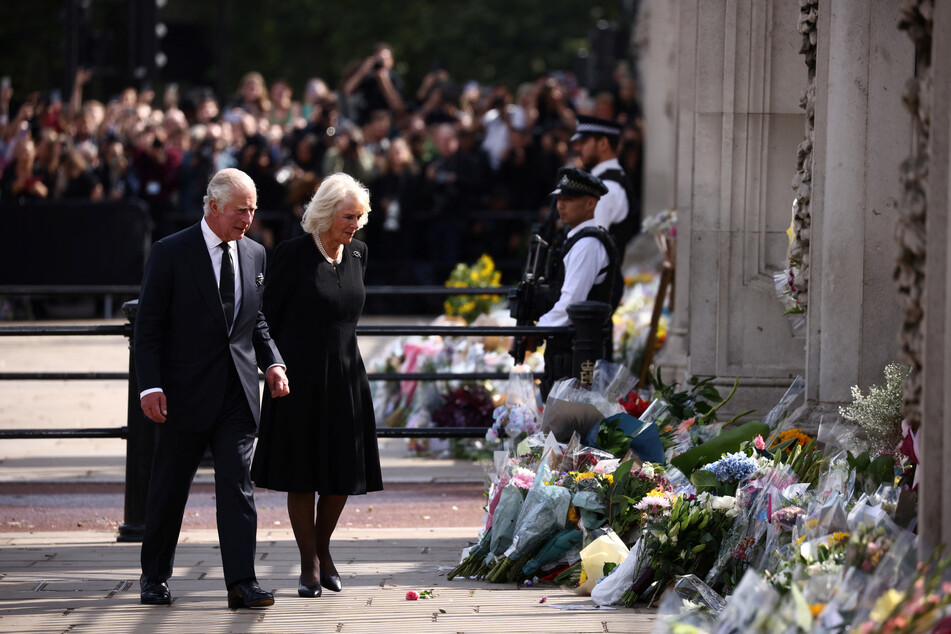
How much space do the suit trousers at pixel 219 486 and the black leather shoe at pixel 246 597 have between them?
0.03 m

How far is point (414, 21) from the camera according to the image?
1576 inches

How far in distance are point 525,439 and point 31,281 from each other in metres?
12.8

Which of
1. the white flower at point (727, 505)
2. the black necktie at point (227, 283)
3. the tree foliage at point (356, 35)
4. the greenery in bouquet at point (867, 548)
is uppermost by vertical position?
the tree foliage at point (356, 35)

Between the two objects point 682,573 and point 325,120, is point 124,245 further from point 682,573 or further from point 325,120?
point 682,573

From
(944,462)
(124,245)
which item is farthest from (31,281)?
(944,462)

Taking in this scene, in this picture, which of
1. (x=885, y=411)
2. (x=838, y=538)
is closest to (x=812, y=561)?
(x=838, y=538)

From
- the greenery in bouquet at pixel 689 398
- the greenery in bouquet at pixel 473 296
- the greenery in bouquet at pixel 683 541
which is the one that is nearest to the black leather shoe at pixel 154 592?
the greenery in bouquet at pixel 683 541

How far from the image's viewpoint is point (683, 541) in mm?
6137

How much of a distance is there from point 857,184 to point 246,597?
10.7 feet

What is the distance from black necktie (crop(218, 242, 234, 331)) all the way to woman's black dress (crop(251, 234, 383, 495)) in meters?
0.16

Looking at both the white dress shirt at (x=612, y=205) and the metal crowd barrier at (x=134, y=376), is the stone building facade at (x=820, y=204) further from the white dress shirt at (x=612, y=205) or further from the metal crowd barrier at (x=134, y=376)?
the metal crowd barrier at (x=134, y=376)

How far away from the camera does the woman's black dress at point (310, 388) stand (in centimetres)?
641

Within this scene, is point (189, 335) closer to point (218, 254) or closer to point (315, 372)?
point (218, 254)

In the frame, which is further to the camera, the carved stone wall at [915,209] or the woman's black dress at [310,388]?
the woman's black dress at [310,388]
